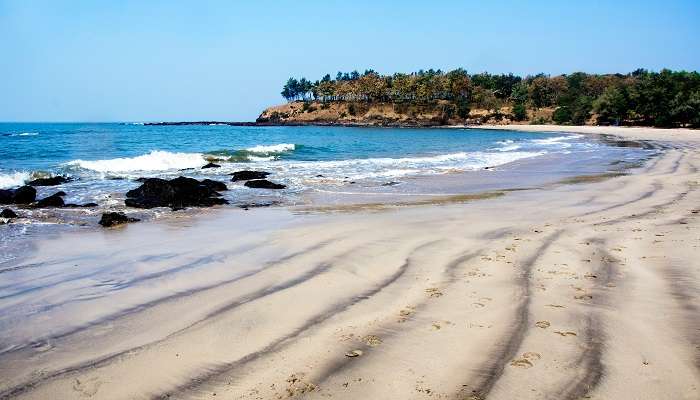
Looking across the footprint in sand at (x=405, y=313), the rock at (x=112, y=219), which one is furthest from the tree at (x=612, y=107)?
the footprint in sand at (x=405, y=313)

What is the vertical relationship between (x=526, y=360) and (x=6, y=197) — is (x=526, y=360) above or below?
above

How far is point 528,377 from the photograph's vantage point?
3342 millimetres

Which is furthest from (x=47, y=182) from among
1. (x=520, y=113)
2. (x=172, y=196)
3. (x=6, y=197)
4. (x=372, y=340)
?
(x=520, y=113)

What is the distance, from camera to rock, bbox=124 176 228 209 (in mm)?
12469

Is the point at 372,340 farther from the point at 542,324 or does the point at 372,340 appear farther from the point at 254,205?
the point at 254,205

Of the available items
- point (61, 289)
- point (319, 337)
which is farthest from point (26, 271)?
point (319, 337)

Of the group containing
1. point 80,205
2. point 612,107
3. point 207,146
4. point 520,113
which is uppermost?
point 612,107

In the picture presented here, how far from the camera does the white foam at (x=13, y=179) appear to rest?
1808 centimetres

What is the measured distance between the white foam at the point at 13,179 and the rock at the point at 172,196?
7.66 meters

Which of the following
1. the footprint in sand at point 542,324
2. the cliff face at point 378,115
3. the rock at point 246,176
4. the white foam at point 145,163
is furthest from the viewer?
the cliff face at point 378,115

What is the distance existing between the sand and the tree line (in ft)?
264

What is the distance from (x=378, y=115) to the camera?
146750 millimetres

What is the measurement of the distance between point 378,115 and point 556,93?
48633 mm

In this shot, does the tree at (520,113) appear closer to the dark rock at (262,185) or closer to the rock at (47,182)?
the dark rock at (262,185)
